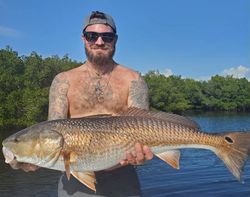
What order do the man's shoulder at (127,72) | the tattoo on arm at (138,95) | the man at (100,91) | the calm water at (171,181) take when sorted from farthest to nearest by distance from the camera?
the calm water at (171,181), the man's shoulder at (127,72), the tattoo on arm at (138,95), the man at (100,91)

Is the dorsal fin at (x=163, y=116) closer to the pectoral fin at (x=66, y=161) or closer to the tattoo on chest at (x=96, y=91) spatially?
the tattoo on chest at (x=96, y=91)

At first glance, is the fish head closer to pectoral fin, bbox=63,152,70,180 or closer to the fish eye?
pectoral fin, bbox=63,152,70,180

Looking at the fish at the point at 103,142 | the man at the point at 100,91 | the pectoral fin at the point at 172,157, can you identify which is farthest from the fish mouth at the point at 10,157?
the pectoral fin at the point at 172,157

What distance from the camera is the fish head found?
14.5 ft

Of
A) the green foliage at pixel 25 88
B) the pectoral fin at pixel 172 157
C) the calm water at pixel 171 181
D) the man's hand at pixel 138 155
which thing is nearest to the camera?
the man's hand at pixel 138 155

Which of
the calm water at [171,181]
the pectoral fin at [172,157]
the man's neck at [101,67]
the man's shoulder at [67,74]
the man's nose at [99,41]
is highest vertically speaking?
the man's nose at [99,41]

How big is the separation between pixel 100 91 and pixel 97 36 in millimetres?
660

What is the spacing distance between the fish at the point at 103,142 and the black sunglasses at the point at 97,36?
3.08ft

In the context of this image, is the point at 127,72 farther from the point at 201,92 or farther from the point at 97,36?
the point at 201,92

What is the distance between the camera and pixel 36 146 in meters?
4.48

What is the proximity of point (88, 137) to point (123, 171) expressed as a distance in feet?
2.48

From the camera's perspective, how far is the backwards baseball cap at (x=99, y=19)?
5.02 meters

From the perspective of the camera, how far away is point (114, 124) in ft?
15.0

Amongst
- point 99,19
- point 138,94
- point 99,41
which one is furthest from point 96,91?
point 99,19
